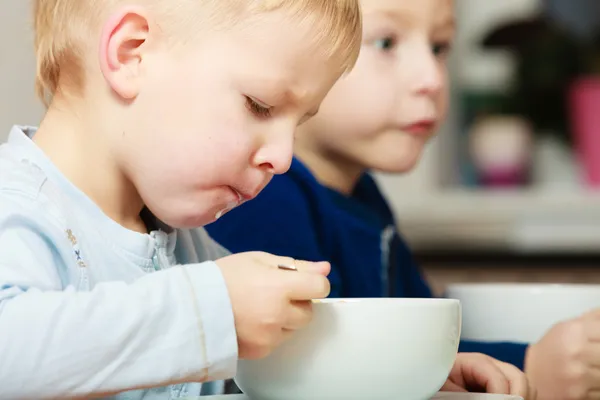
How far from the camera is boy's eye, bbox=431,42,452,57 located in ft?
4.04

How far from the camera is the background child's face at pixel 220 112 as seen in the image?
73 cm

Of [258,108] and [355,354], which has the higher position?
[258,108]

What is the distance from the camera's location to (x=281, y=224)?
1042 mm

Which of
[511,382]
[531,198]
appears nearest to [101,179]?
[511,382]

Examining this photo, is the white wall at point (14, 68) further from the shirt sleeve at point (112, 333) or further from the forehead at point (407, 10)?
the shirt sleeve at point (112, 333)

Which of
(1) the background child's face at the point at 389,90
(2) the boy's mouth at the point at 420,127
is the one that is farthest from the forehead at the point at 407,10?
(2) the boy's mouth at the point at 420,127

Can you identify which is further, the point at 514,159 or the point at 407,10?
the point at 514,159

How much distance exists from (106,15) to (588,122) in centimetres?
227

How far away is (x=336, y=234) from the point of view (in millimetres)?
1178

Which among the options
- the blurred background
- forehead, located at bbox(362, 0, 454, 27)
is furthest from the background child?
the blurred background

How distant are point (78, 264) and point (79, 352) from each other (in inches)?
5.2

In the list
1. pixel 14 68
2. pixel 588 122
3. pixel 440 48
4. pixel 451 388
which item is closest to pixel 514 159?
pixel 588 122

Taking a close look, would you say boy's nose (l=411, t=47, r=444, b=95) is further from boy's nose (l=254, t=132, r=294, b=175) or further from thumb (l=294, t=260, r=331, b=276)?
thumb (l=294, t=260, r=331, b=276)

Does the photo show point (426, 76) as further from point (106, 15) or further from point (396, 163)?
point (106, 15)
